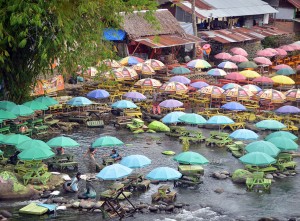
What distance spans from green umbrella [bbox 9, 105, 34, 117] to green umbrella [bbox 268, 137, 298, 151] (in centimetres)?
1193

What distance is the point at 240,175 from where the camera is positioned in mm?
28953

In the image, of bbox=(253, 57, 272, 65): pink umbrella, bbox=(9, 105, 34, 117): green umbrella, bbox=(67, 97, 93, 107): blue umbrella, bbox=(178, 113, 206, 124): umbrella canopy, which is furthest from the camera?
bbox=(253, 57, 272, 65): pink umbrella

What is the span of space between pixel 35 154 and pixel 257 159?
30.6 ft

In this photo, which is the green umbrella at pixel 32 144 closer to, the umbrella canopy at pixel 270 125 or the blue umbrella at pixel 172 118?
the blue umbrella at pixel 172 118

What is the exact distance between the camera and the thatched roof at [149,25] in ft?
166

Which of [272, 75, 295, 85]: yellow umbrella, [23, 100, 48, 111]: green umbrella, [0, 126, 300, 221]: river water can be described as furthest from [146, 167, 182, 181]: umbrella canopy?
[272, 75, 295, 85]: yellow umbrella

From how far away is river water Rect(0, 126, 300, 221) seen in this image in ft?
82.4

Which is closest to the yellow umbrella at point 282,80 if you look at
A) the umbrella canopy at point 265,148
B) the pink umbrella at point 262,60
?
the pink umbrella at point 262,60

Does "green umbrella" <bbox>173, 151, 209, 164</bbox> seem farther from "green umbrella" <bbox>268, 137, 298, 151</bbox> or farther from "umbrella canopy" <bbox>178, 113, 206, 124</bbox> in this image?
"umbrella canopy" <bbox>178, 113, 206, 124</bbox>

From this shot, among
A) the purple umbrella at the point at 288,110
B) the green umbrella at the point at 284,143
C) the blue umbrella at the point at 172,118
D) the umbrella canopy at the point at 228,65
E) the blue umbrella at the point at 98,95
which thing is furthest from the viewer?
the umbrella canopy at the point at 228,65

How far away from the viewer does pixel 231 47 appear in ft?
188

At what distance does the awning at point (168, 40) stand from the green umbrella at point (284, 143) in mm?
19181

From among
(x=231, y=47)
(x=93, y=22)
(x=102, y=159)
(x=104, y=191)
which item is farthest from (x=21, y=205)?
(x=231, y=47)

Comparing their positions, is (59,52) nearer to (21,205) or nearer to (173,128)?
(173,128)
